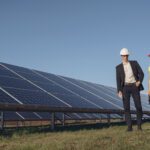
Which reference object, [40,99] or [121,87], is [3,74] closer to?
[40,99]

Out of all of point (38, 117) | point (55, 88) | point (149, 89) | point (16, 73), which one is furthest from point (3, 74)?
point (149, 89)

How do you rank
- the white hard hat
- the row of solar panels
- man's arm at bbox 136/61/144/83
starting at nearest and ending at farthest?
the white hard hat < man's arm at bbox 136/61/144/83 < the row of solar panels

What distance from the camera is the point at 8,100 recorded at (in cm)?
1530

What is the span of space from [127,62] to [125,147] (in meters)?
4.42

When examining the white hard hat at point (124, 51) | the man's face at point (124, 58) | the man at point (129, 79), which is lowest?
the man at point (129, 79)

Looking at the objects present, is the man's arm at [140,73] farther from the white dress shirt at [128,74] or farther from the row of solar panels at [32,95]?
the row of solar panels at [32,95]

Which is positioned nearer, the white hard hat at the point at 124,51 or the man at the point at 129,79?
the white hard hat at the point at 124,51

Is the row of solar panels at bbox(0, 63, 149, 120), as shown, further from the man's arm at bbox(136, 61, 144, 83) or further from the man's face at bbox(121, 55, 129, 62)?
the man's arm at bbox(136, 61, 144, 83)

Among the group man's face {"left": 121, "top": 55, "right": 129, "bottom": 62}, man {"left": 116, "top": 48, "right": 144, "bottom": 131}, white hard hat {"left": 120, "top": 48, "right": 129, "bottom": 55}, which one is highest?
white hard hat {"left": 120, "top": 48, "right": 129, "bottom": 55}

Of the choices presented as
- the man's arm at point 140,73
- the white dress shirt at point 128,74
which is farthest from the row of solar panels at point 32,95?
the man's arm at point 140,73

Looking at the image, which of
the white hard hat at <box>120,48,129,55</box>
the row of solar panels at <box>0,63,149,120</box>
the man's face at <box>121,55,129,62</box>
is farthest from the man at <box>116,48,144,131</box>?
the row of solar panels at <box>0,63,149,120</box>

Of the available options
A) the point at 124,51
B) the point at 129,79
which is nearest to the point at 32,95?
the point at 129,79

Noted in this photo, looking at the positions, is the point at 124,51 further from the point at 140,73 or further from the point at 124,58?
the point at 140,73

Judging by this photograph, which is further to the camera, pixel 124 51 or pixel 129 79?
pixel 129 79
